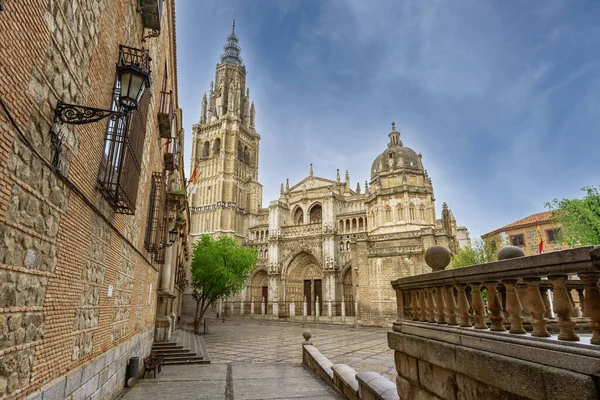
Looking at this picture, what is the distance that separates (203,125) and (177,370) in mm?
43995

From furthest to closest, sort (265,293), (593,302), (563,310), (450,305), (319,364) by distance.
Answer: (265,293) < (319,364) < (450,305) < (563,310) < (593,302)

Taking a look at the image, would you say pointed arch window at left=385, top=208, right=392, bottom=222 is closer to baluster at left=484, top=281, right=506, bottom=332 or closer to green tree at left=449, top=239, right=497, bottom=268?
green tree at left=449, top=239, right=497, bottom=268

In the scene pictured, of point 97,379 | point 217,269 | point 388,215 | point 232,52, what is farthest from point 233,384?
point 232,52

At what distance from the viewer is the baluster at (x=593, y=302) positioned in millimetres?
1942

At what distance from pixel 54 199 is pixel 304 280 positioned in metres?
36.2

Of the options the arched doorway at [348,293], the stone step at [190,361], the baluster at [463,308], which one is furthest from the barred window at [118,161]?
the arched doorway at [348,293]

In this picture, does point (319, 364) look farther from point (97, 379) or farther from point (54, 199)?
point (54, 199)

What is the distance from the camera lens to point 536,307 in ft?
7.95

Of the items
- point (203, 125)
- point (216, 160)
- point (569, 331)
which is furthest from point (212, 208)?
point (569, 331)

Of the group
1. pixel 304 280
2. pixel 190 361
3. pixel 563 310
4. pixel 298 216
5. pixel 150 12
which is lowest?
pixel 190 361

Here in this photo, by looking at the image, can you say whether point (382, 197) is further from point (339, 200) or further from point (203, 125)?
point (203, 125)

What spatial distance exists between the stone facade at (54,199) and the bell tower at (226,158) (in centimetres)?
3640

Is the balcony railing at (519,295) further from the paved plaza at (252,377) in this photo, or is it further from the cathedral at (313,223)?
the cathedral at (313,223)

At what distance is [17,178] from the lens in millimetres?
2449
